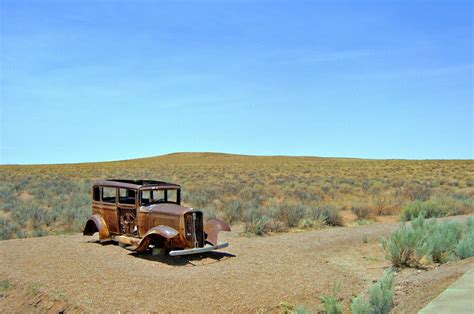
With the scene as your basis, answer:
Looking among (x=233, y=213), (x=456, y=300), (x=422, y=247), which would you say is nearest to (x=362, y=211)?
(x=233, y=213)

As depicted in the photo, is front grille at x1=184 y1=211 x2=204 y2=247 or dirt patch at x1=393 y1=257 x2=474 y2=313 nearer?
dirt patch at x1=393 y1=257 x2=474 y2=313

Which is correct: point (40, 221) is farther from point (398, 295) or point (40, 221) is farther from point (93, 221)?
point (398, 295)

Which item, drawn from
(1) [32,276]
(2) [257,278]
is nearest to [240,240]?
(2) [257,278]

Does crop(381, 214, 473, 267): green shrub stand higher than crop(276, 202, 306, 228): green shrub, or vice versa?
crop(276, 202, 306, 228): green shrub

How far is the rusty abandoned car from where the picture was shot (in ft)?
40.5

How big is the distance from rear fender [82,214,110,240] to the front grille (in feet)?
8.54

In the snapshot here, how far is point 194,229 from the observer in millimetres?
12461

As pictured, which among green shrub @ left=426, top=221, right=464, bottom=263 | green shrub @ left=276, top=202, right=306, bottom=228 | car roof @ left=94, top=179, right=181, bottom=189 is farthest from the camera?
green shrub @ left=276, top=202, right=306, bottom=228

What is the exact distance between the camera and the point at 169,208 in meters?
12.7

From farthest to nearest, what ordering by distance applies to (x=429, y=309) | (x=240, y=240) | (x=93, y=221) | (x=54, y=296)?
1. (x=240, y=240)
2. (x=93, y=221)
3. (x=54, y=296)
4. (x=429, y=309)

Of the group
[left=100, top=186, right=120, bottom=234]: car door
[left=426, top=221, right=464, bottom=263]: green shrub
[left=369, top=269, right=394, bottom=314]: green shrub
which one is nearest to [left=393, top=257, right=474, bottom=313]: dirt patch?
[left=369, top=269, right=394, bottom=314]: green shrub

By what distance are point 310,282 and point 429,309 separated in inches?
158

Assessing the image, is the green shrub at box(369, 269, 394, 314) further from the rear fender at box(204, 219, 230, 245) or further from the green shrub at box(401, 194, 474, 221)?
the green shrub at box(401, 194, 474, 221)

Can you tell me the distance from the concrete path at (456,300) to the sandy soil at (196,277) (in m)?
0.45
